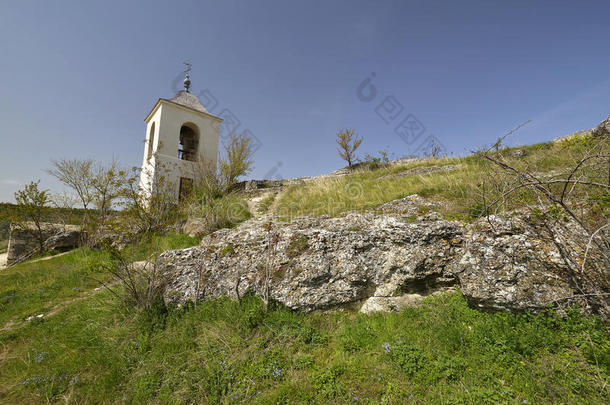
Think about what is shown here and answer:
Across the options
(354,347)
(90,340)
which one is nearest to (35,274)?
(90,340)

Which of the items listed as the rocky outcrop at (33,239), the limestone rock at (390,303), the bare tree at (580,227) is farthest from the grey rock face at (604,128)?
the rocky outcrop at (33,239)

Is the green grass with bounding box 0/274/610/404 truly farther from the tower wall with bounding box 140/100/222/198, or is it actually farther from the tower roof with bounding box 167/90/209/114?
the tower roof with bounding box 167/90/209/114

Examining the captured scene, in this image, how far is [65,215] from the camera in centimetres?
1255

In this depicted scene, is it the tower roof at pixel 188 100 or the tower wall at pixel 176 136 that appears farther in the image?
the tower roof at pixel 188 100

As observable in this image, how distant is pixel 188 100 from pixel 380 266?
19.6m

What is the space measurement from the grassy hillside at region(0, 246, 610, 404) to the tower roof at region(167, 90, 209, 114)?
1620 cm

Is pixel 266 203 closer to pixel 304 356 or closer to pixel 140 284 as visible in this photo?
pixel 140 284

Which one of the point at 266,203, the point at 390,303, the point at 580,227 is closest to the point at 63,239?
the point at 266,203

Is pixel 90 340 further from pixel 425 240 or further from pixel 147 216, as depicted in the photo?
pixel 425 240

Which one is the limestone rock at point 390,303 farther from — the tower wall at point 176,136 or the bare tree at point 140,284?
the tower wall at point 176,136

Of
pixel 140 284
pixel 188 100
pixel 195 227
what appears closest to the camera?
pixel 140 284

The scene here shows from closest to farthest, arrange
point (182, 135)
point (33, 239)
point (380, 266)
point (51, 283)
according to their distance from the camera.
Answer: point (380, 266), point (51, 283), point (33, 239), point (182, 135)

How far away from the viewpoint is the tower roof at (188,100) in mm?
16391

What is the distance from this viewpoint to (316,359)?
2582mm
